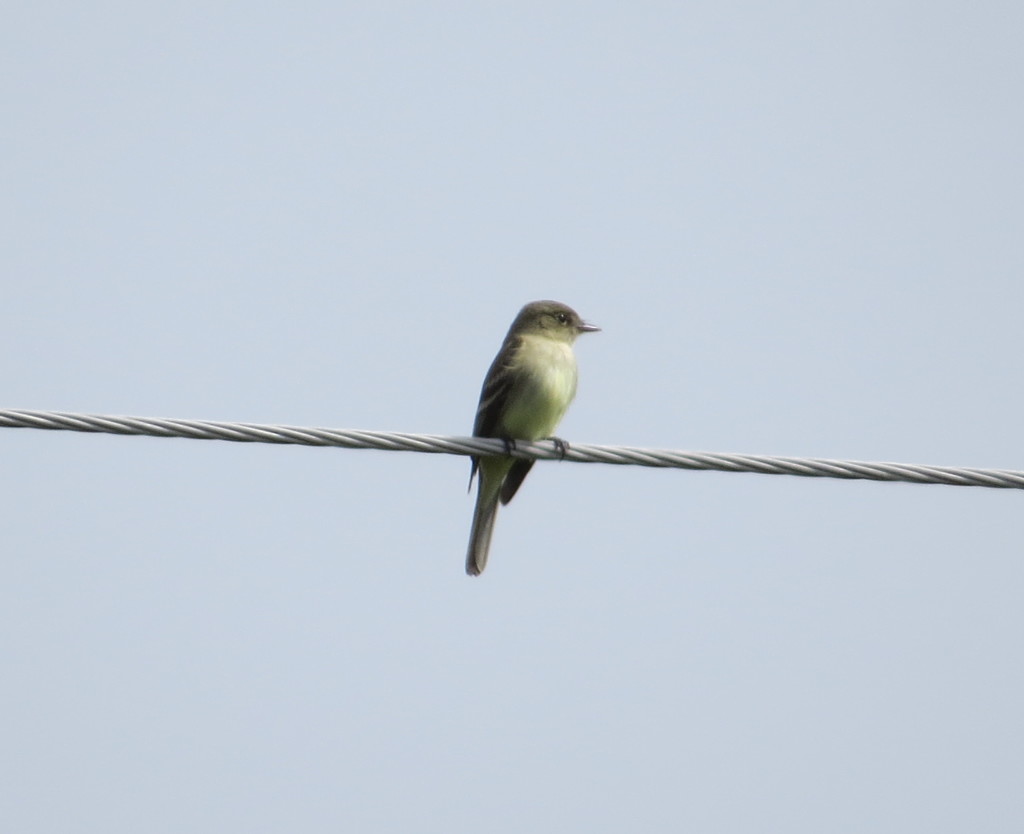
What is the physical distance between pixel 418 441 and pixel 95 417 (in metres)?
1.21

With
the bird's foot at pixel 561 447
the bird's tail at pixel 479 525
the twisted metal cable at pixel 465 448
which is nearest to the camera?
the twisted metal cable at pixel 465 448

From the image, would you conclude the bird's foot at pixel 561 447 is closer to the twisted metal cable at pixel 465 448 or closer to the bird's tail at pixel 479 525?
the twisted metal cable at pixel 465 448

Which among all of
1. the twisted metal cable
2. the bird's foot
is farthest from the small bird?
the twisted metal cable

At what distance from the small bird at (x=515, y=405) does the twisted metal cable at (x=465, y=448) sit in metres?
1.89

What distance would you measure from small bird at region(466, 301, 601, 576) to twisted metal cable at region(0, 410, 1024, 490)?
1.89m

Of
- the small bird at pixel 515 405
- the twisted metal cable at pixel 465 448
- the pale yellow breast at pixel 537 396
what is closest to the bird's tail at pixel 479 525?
the small bird at pixel 515 405

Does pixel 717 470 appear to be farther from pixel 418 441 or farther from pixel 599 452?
pixel 418 441

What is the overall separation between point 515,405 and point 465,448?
2.01 m

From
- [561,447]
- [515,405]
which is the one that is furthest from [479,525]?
[561,447]

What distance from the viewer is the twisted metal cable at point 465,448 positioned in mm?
5129

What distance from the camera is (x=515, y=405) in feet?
26.0

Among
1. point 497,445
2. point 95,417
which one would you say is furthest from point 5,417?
point 497,445

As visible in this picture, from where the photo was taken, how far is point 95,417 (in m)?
5.12

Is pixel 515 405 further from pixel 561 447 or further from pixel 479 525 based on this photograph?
pixel 561 447
